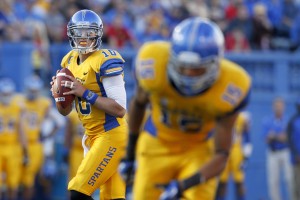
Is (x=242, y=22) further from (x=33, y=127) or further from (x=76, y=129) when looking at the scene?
(x=33, y=127)

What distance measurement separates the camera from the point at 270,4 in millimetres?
16953

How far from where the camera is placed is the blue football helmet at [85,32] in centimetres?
788

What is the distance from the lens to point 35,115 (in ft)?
48.3

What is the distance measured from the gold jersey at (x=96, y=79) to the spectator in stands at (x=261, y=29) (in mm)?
8603

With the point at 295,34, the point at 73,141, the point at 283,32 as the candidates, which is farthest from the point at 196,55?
the point at 283,32

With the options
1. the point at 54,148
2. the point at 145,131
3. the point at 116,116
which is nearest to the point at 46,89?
the point at 54,148

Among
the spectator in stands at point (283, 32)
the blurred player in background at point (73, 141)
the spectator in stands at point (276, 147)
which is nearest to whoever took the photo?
the blurred player in background at point (73, 141)

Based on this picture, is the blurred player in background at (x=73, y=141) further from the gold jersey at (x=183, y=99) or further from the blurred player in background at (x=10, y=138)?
the gold jersey at (x=183, y=99)

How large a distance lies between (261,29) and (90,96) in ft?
29.4

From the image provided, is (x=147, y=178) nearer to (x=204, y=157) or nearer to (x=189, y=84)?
(x=204, y=157)

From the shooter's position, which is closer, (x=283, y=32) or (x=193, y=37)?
(x=193, y=37)

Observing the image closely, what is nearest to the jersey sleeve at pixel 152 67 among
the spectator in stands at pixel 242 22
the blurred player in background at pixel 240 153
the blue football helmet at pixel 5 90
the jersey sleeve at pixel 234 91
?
the jersey sleeve at pixel 234 91

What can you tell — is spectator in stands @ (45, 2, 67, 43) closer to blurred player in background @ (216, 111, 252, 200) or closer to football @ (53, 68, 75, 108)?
blurred player in background @ (216, 111, 252, 200)

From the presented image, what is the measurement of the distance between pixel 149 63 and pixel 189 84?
36 centimetres
